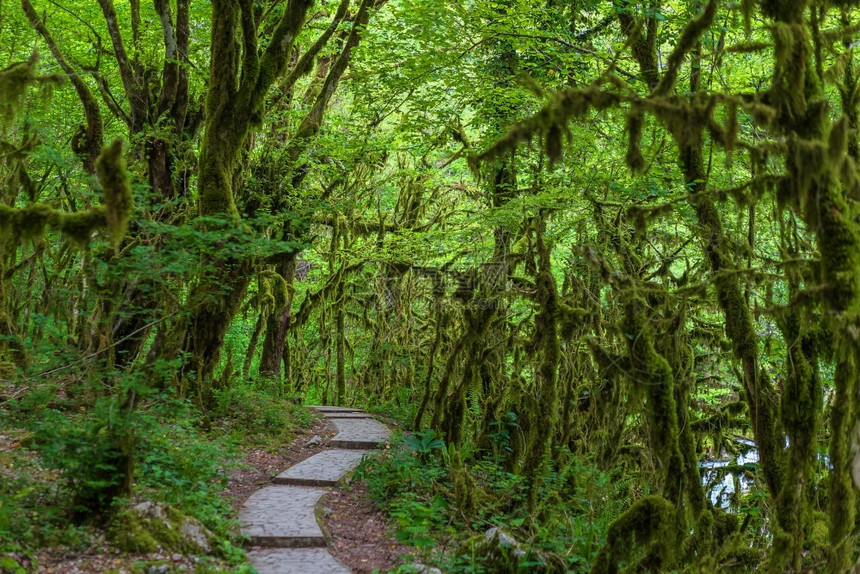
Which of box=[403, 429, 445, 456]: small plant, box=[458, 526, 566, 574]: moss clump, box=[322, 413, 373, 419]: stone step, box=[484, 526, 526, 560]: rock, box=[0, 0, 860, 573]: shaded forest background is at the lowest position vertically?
box=[322, 413, 373, 419]: stone step

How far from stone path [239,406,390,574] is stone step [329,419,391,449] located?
16 millimetres

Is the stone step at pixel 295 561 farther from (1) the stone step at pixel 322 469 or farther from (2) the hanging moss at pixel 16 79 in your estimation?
(2) the hanging moss at pixel 16 79

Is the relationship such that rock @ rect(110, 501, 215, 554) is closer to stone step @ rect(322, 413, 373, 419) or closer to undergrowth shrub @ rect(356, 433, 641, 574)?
undergrowth shrub @ rect(356, 433, 641, 574)

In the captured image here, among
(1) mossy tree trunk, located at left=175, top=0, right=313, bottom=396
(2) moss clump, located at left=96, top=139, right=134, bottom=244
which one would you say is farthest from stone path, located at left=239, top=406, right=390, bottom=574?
(2) moss clump, located at left=96, top=139, right=134, bottom=244

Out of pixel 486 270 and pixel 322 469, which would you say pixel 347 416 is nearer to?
pixel 322 469

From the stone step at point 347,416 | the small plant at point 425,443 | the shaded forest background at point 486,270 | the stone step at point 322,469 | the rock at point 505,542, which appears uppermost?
the shaded forest background at point 486,270

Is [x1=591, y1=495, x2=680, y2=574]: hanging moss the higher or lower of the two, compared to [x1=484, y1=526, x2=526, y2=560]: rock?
higher

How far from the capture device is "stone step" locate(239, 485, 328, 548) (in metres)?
6.00

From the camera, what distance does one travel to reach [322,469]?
29.4ft

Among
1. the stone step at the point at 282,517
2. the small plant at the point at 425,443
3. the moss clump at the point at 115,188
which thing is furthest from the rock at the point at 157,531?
the small plant at the point at 425,443

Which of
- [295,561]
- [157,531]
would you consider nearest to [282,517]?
[295,561]

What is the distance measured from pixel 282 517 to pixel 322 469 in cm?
230

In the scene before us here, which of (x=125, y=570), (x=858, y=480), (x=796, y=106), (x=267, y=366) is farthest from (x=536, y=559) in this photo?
(x=267, y=366)

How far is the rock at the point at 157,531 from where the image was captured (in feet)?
16.4
